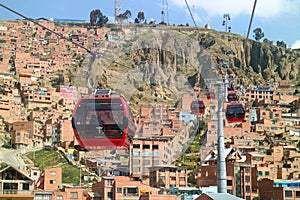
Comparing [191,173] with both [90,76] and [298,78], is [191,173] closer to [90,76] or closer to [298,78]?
[90,76]

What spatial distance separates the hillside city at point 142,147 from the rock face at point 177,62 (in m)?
5.27

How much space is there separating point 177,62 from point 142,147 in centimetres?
5702

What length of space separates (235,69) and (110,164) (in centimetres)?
5921

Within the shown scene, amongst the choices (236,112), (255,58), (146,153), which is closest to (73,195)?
(236,112)

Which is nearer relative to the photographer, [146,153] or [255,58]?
[146,153]

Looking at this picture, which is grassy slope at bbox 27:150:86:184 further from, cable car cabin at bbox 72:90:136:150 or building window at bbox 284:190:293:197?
cable car cabin at bbox 72:90:136:150

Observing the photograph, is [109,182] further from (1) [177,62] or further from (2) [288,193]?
(1) [177,62]

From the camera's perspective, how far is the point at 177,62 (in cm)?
9531

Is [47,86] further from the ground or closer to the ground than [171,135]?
further from the ground

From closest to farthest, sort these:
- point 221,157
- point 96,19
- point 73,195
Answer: point 221,157 < point 73,195 < point 96,19

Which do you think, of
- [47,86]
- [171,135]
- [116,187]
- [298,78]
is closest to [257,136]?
[171,135]

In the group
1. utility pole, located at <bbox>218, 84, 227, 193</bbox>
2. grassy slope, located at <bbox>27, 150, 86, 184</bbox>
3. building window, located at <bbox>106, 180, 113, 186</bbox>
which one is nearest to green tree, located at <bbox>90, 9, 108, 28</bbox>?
grassy slope, located at <bbox>27, 150, 86, 184</bbox>

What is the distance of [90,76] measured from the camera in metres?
79.8

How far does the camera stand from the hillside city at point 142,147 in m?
31.1
